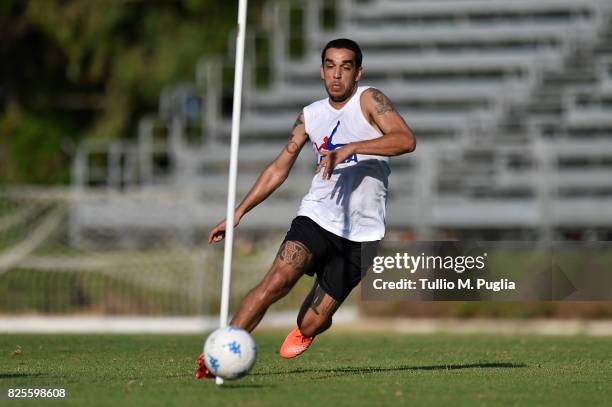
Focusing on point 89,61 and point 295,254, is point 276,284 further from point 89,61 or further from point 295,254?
point 89,61

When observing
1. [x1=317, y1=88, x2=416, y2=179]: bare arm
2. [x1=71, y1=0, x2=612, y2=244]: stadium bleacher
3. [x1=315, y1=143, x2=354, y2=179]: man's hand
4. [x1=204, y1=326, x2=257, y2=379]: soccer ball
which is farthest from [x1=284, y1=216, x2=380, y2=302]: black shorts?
[x1=71, y1=0, x2=612, y2=244]: stadium bleacher

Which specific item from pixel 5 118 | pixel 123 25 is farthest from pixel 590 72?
pixel 5 118

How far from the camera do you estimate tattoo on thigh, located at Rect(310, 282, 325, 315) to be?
1080cm

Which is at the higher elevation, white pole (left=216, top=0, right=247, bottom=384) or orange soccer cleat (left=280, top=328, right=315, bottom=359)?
white pole (left=216, top=0, right=247, bottom=384)

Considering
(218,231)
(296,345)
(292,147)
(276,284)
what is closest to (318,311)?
(296,345)

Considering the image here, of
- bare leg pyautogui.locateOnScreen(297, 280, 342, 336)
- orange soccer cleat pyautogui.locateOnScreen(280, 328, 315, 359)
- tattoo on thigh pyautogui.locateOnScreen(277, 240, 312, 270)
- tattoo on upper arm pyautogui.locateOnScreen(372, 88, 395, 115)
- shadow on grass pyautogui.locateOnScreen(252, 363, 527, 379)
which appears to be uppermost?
tattoo on upper arm pyautogui.locateOnScreen(372, 88, 395, 115)

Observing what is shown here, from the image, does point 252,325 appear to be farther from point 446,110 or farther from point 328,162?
point 446,110

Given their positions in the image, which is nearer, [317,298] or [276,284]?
[276,284]

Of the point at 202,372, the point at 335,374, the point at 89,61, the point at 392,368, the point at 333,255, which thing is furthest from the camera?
the point at 89,61

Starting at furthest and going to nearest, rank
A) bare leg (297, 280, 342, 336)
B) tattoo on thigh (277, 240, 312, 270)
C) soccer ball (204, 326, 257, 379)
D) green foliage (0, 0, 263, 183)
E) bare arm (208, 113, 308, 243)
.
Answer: green foliage (0, 0, 263, 183) < bare leg (297, 280, 342, 336) < bare arm (208, 113, 308, 243) < tattoo on thigh (277, 240, 312, 270) < soccer ball (204, 326, 257, 379)

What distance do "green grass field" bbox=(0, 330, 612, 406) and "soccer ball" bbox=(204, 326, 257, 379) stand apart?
14 centimetres

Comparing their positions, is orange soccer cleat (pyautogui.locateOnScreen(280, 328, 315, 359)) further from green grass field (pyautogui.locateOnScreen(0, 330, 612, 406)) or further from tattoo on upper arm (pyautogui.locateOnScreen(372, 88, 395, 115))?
tattoo on upper arm (pyautogui.locateOnScreen(372, 88, 395, 115))

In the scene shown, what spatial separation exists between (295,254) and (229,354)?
52.6 inches

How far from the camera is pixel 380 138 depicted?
9812 millimetres
